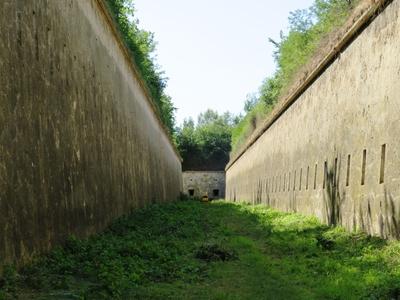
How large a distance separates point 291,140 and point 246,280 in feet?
34.4

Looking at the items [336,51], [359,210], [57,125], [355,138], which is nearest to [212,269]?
[57,125]

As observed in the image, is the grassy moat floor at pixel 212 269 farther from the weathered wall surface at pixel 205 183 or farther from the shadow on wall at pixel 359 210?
the weathered wall surface at pixel 205 183

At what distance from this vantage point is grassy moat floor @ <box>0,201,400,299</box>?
17.2ft

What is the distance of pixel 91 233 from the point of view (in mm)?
8500

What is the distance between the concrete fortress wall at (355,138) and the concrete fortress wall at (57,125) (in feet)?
14.3

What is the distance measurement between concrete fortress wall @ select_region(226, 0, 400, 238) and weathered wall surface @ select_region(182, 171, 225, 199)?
36126mm

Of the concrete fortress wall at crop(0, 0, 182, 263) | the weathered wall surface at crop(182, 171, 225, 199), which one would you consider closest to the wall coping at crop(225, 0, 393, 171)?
the concrete fortress wall at crop(0, 0, 182, 263)

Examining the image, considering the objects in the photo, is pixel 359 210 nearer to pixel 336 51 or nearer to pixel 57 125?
pixel 336 51

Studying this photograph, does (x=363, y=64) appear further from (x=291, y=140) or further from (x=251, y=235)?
(x=291, y=140)

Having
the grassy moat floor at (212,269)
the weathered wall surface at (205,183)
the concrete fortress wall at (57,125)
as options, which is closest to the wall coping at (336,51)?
the grassy moat floor at (212,269)

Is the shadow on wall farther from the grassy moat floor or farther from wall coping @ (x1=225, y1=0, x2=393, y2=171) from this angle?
wall coping @ (x1=225, y1=0, x2=393, y2=171)

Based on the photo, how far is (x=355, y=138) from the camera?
9.43m

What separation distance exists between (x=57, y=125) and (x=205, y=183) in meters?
46.0

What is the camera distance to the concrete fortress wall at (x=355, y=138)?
25.5 ft
